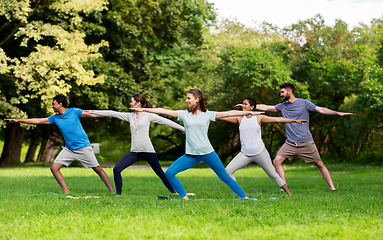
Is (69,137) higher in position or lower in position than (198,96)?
lower

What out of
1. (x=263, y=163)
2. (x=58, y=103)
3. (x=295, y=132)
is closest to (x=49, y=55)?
(x=58, y=103)

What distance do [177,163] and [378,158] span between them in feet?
71.2

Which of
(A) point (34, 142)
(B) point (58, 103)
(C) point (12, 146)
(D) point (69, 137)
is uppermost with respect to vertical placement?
(B) point (58, 103)

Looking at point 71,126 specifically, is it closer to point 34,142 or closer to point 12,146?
point 12,146

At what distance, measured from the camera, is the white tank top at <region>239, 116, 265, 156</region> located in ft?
27.5

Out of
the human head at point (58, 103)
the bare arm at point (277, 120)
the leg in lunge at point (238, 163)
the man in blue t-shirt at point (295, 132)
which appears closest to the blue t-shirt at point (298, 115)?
the man in blue t-shirt at point (295, 132)

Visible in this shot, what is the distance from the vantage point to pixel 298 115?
366 inches

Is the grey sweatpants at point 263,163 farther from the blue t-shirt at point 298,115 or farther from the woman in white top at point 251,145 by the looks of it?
the blue t-shirt at point 298,115

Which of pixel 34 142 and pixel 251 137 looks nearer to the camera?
pixel 251 137

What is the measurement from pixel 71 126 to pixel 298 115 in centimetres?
517

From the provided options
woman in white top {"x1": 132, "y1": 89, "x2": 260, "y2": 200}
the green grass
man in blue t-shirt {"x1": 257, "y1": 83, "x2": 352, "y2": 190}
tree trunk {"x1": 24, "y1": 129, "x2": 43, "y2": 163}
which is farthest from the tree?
woman in white top {"x1": 132, "y1": 89, "x2": 260, "y2": 200}

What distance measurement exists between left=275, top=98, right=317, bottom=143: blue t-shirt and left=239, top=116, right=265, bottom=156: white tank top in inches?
50.6

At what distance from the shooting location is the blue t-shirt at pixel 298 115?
9.30 m

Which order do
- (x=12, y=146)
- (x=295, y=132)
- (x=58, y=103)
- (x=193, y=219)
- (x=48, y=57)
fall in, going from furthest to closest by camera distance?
1. (x=12, y=146)
2. (x=48, y=57)
3. (x=295, y=132)
4. (x=58, y=103)
5. (x=193, y=219)
